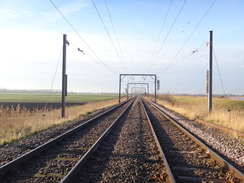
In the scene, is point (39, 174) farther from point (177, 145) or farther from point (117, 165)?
point (177, 145)

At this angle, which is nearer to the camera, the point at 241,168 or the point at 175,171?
the point at 175,171

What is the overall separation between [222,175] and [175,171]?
1.06m

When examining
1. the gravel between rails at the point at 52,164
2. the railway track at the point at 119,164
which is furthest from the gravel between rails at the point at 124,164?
the gravel between rails at the point at 52,164

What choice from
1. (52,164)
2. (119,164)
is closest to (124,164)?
(119,164)

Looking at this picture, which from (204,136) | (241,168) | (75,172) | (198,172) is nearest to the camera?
(75,172)

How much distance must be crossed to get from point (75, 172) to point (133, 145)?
3.82 metres

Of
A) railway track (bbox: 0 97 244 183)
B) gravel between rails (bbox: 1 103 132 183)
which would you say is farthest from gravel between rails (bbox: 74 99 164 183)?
gravel between rails (bbox: 1 103 132 183)

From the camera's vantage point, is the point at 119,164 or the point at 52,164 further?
the point at 119,164

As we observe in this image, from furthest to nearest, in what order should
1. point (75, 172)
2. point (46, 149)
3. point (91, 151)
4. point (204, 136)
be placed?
1. point (204, 136)
2. point (46, 149)
3. point (91, 151)
4. point (75, 172)

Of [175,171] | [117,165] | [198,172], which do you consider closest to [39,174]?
[117,165]

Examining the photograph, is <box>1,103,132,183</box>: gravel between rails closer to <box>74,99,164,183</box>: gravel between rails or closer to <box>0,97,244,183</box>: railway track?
<box>0,97,244,183</box>: railway track

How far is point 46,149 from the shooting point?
8281 millimetres

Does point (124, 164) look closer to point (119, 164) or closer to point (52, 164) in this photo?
point (119, 164)

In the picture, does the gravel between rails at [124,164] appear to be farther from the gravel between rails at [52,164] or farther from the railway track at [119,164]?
the gravel between rails at [52,164]
